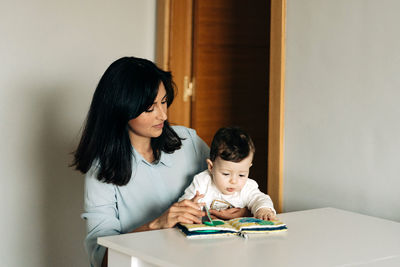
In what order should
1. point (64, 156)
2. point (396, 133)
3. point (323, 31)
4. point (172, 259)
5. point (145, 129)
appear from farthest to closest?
point (64, 156) → point (323, 31) → point (145, 129) → point (396, 133) → point (172, 259)

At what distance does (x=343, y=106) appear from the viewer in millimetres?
1943

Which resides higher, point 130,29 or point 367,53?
point 130,29

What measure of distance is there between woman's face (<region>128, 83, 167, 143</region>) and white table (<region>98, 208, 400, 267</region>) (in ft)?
1.46

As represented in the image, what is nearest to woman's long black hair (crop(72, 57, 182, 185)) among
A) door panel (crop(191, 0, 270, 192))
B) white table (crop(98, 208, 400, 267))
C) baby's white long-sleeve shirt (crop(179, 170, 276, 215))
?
baby's white long-sleeve shirt (crop(179, 170, 276, 215))

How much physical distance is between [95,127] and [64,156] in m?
1.02

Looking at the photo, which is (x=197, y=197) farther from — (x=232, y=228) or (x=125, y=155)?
(x=125, y=155)

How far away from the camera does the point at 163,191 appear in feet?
6.55

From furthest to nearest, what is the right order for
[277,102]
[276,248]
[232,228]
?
[277,102]
[232,228]
[276,248]

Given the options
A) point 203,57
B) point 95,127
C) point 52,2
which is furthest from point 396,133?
point 52,2

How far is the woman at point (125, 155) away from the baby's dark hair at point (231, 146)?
227 millimetres

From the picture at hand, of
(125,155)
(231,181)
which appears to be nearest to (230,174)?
(231,181)

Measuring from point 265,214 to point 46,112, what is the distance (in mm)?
1512

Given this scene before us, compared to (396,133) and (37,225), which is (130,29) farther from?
(396,133)

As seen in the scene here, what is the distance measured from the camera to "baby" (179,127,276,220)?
5.71ft
